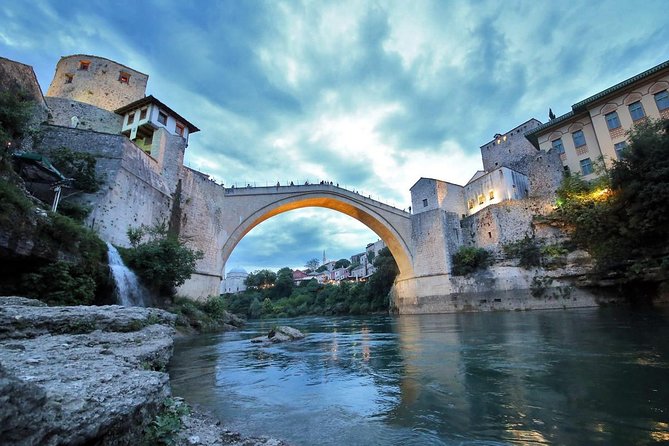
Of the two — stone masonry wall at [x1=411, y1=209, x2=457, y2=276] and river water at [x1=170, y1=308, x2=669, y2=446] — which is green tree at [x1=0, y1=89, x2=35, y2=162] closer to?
river water at [x1=170, y1=308, x2=669, y2=446]

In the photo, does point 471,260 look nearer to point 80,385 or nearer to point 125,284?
point 125,284

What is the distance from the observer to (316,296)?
4878cm

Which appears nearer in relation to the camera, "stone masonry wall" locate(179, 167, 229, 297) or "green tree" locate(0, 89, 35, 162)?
"green tree" locate(0, 89, 35, 162)

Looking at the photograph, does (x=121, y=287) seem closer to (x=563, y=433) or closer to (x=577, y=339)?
(x=563, y=433)

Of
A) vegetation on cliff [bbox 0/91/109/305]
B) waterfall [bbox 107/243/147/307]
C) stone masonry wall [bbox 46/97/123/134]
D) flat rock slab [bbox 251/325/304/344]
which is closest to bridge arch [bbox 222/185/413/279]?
stone masonry wall [bbox 46/97/123/134]

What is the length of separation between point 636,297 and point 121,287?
70.6 ft

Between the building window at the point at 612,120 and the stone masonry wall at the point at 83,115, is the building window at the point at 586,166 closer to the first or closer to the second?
the building window at the point at 612,120

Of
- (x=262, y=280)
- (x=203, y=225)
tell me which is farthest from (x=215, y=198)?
(x=262, y=280)

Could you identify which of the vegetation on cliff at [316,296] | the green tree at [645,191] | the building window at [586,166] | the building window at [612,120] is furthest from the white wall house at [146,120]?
the building window at [612,120]

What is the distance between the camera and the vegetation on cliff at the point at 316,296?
113ft

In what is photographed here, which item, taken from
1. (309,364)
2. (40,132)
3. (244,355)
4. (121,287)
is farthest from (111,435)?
(40,132)

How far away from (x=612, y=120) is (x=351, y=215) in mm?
19875

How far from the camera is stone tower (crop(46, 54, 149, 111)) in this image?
21578 millimetres

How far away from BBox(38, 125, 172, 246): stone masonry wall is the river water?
885cm
